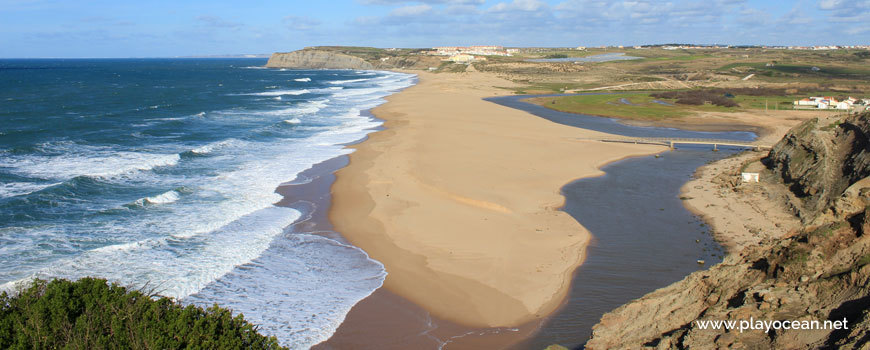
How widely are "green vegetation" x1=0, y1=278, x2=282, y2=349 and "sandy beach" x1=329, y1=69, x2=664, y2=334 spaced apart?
5740 millimetres

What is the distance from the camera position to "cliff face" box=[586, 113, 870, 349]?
25.7 feet

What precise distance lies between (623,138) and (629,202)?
17736 millimetres

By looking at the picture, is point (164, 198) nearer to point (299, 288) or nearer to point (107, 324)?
point (299, 288)

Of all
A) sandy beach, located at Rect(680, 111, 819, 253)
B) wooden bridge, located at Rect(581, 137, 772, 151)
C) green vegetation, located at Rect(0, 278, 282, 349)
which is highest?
green vegetation, located at Rect(0, 278, 282, 349)

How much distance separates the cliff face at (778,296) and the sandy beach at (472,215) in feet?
12.6

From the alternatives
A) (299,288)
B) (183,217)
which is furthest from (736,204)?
(183,217)

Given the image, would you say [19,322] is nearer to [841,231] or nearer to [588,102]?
[841,231]

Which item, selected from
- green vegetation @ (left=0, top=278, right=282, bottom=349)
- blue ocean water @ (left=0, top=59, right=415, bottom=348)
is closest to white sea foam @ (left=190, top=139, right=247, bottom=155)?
blue ocean water @ (left=0, top=59, right=415, bottom=348)

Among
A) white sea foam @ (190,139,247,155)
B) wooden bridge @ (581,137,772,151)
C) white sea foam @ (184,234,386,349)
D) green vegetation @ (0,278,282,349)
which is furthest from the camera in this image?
wooden bridge @ (581,137,772,151)

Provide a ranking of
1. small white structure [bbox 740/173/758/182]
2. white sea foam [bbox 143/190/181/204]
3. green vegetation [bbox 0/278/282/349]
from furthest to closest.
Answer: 1. small white structure [bbox 740/173/758/182]
2. white sea foam [bbox 143/190/181/204]
3. green vegetation [bbox 0/278/282/349]

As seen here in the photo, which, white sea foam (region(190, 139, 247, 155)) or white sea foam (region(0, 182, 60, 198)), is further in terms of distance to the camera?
white sea foam (region(190, 139, 247, 155))

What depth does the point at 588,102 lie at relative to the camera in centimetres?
6519

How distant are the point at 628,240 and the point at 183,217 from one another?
1570cm

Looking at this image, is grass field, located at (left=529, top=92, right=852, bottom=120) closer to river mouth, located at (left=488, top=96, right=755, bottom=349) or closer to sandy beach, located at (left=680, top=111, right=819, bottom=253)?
river mouth, located at (left=488, top=96, right=755, bottom=349)
